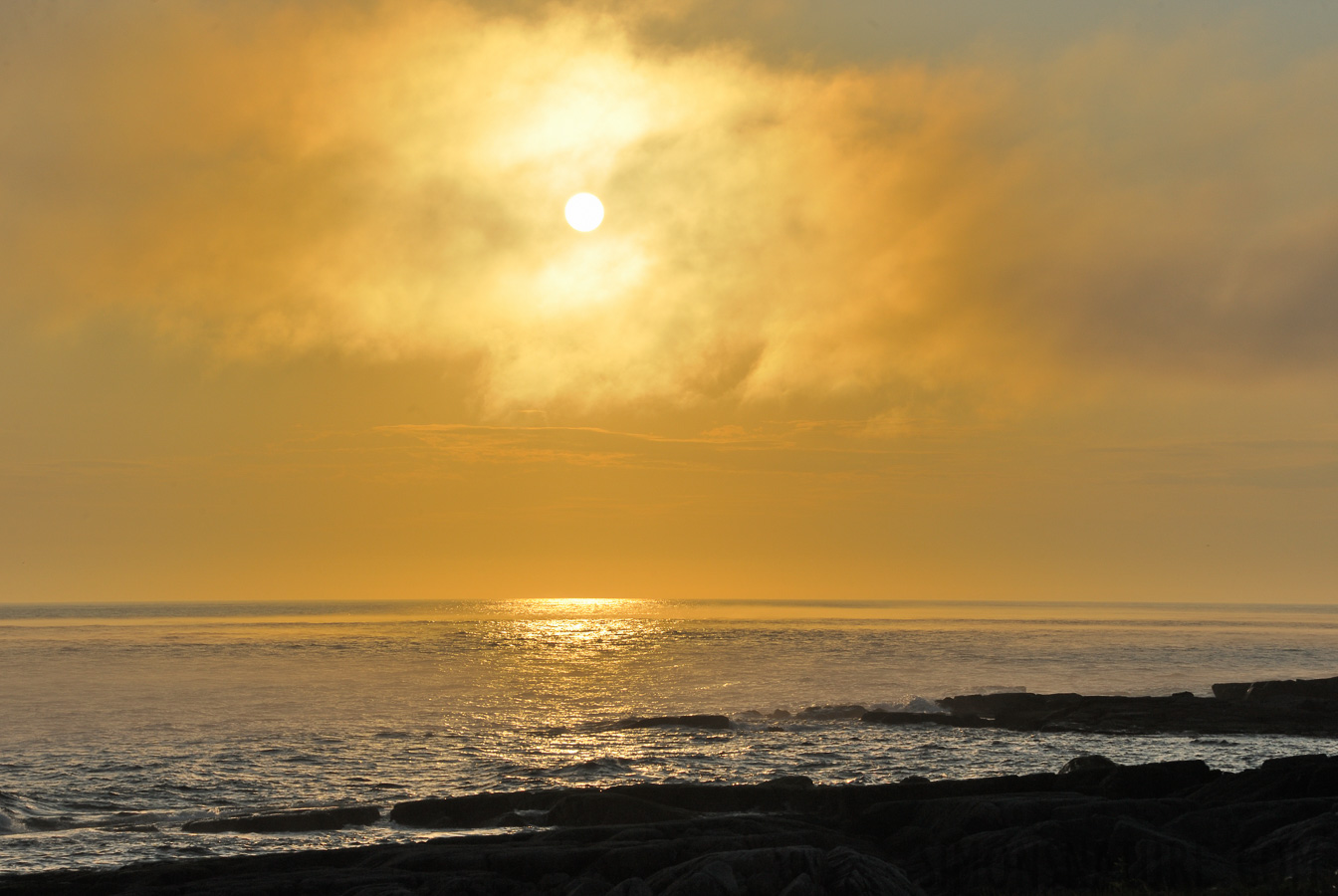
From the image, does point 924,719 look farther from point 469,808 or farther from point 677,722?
point 469,808

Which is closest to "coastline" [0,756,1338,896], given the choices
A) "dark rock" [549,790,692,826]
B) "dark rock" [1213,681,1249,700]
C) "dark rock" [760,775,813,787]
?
"dark rock" [549,790,692,826]

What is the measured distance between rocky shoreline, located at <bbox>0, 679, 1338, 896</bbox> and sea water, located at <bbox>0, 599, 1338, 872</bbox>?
4.31 m

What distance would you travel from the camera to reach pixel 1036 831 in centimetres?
1898

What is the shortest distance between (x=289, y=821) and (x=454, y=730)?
20441 millimetres

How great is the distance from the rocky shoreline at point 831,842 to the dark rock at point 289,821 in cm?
5

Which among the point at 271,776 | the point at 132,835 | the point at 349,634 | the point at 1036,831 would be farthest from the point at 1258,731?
the point at 349,634

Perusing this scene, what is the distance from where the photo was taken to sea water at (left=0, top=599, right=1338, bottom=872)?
1170 inches

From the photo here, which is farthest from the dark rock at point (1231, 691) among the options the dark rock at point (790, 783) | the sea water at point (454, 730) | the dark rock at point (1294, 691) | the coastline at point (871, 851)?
the dark rock at point (790, 783)

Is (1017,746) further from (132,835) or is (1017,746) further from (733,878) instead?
(132,835)

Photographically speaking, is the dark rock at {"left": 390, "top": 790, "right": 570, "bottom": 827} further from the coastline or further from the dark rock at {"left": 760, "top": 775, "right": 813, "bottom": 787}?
the dark rock at {"left": 760, "top": 775, "right": 813, "bottom": 787}

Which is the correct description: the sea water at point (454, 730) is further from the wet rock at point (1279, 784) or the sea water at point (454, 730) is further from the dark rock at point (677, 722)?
the wet rock at point (1279, 784)

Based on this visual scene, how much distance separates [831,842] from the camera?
20.6m

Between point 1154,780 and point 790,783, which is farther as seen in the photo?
point 790,783

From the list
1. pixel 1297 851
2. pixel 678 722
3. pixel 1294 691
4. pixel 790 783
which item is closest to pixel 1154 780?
pixel 1297 851
